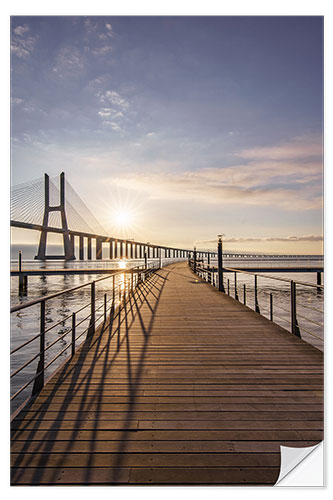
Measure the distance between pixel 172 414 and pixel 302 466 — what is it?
0.96 m

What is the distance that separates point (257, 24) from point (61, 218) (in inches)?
1922

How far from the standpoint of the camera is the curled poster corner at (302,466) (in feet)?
5.70

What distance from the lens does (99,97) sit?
11.1ft

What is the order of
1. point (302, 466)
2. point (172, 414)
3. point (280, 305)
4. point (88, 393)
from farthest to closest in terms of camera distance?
1. point (280, 305)
2. point (88, 393)
3. point (172, 414)
4. point (302, 466)

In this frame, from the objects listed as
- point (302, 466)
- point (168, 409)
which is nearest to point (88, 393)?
point (168, 409)

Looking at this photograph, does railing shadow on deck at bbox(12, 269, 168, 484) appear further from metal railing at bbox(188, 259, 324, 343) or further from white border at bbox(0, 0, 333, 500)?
metal railing at bbox(188, 259, 324, 343)

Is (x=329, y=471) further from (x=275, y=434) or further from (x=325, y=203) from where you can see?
(x=325, y=203)

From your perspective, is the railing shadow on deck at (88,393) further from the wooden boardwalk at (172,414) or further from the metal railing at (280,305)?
the metal railing at (280,305)

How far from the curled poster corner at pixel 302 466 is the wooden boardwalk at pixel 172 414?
5 centimetres

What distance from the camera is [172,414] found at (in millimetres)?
2277
